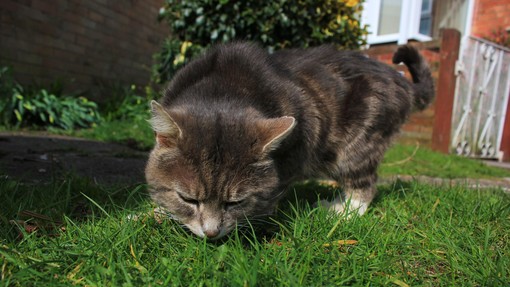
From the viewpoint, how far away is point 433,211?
224cm

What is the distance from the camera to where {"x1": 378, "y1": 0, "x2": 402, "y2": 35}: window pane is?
27.5ft

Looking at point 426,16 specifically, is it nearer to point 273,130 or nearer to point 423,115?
point 423,115

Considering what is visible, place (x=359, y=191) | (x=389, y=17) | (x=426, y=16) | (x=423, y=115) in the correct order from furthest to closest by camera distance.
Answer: (x=426, y=16), (x=389, y=17), (x=423, y=115), (x=359, y=191)

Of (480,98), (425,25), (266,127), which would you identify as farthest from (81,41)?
(425,25)

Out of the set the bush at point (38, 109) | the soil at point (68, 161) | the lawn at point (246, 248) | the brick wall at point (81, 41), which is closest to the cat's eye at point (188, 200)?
the lawn at point (246, 248)

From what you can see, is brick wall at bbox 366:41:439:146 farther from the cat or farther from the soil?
the cat

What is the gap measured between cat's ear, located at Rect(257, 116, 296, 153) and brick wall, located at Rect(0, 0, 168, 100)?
5476 mm

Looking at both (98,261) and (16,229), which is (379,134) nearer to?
(98,261)

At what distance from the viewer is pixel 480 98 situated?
6.66 metres

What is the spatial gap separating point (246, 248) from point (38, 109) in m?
5.03

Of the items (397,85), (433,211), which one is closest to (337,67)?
(397,85)

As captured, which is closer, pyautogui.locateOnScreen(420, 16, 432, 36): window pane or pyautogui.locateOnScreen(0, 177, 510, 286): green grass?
pyautogui.locateOnScreen(0, 177, 510, 286): green grass

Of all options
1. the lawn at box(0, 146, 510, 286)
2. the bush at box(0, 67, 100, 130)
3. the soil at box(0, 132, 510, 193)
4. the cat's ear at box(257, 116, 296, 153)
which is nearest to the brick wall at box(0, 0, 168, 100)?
the bush at box(0, 67, 100, 130)

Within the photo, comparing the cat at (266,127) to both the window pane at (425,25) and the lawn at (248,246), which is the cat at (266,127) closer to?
the lawn at (248,246)
